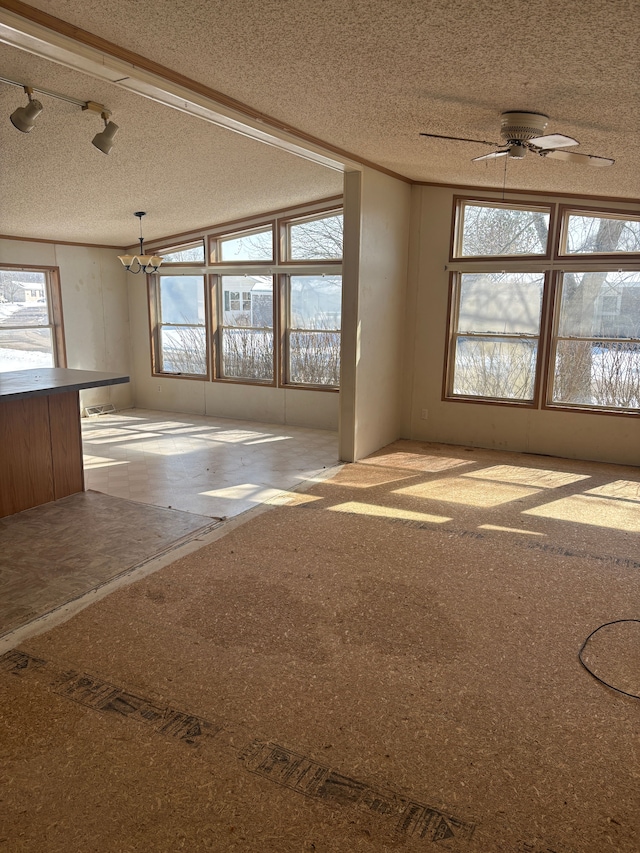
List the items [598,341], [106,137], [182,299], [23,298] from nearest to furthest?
[106,137], [598,341], [23,298], [182,299]

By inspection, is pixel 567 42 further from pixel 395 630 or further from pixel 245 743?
pixel 245 743

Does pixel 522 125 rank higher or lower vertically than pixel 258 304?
higher

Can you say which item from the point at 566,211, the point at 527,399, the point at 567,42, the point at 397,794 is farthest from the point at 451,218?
the point at 397,794

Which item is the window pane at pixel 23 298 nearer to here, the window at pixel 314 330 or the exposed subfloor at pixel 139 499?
the exposed subfloor at pixel 139 499

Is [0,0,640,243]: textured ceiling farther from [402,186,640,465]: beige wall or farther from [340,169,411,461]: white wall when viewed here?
[402,186,640,465]: beige wall

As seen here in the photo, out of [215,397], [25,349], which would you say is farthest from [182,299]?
[25,349]

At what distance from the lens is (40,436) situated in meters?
4.79

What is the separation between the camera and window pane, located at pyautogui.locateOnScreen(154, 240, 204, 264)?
852 centimetres

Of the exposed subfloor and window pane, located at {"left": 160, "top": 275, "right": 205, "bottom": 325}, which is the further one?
window pane, located at {"left": 160, "top": 275, "right": 205, "bottom": 325}

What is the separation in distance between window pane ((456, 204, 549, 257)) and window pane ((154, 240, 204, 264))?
3.79 metres

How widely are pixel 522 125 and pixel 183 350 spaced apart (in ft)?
20.9

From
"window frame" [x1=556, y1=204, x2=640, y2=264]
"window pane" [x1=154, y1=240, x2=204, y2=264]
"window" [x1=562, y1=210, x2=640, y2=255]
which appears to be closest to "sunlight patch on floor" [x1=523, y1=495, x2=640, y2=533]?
"window frame" [x1=556, y1=204, x2=640, y2=264]

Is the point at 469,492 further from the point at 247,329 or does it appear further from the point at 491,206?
the point at 247,329

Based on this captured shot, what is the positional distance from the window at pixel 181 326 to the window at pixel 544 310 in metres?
3.79
